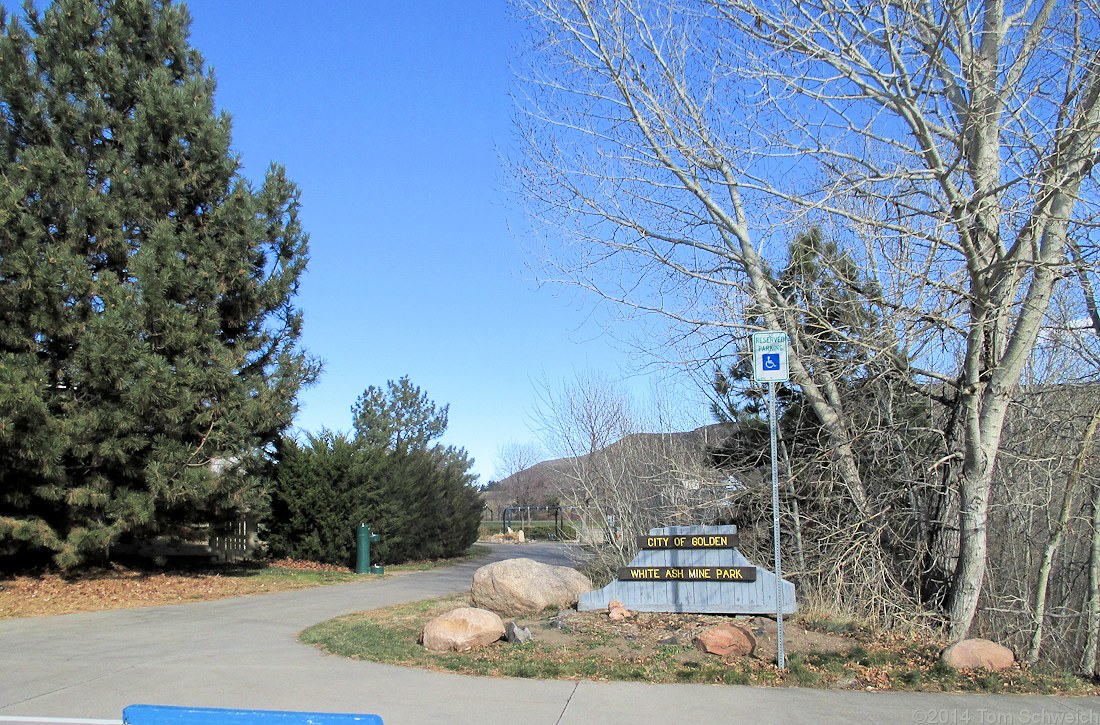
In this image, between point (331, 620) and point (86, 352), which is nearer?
point (331, 620)

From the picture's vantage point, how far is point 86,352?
14141 mm

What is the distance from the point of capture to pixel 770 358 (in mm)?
8352

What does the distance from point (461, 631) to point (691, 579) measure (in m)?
3.28

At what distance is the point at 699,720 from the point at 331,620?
6.94 meters

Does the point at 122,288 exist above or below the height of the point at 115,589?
above

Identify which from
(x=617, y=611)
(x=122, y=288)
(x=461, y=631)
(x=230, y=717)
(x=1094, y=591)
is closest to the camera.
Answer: (x=230, y=717)

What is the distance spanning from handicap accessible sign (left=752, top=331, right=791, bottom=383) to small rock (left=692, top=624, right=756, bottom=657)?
267cm

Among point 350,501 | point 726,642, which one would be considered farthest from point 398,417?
point 726,642

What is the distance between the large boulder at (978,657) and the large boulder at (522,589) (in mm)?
5390

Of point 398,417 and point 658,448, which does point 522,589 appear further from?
point 398,417

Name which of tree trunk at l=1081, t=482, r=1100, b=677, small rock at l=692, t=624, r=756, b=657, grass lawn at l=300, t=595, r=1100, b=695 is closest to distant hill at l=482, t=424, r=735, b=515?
grass lawn at l=300, t=595, r=1100, b=695

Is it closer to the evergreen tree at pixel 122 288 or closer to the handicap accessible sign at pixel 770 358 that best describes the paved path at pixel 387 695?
the handicap accessible sign at pixel 770 358

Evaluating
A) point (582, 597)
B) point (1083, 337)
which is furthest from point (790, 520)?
point (1083, 337)

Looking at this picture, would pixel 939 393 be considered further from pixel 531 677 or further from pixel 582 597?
pixel 531 677
